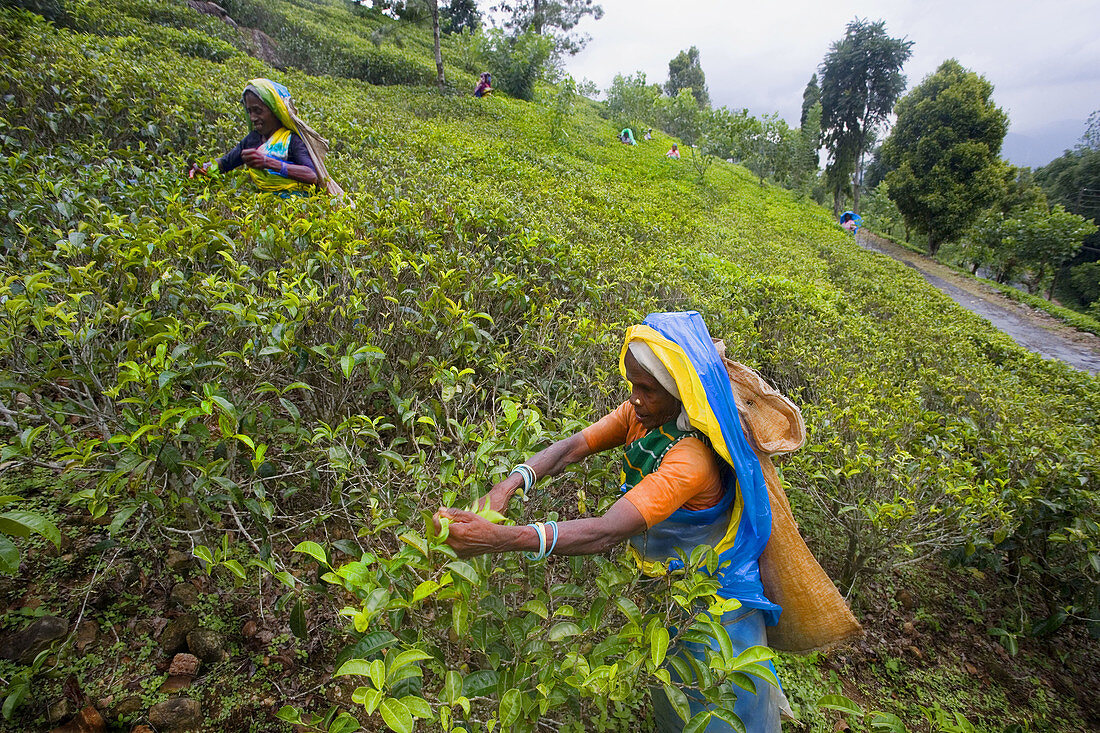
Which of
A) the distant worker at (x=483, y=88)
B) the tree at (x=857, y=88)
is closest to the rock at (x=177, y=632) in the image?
the distant worker at (x=483, y=88)

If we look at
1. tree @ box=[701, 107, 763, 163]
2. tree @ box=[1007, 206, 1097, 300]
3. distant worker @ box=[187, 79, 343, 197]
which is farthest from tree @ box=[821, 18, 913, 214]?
distant worker @ box=[187, 79, 343, 197]

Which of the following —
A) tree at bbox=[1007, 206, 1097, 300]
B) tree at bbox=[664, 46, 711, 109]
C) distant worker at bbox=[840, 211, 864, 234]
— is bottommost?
distant worker at bbox=[840, 211, 864, 234]

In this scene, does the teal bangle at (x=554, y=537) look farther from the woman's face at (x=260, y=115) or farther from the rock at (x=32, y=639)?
the woman's face at (x=260, y=115)

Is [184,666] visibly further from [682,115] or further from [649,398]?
[682,115]

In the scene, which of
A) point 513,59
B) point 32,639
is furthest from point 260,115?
point 513,59

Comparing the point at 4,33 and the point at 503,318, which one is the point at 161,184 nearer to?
the point at 503,318

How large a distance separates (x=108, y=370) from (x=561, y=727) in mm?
2035

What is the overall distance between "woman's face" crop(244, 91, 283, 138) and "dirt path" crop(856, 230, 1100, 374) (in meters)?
12.0

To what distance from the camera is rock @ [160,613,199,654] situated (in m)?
1.66

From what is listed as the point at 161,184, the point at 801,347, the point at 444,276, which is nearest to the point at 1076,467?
the point at 801,347

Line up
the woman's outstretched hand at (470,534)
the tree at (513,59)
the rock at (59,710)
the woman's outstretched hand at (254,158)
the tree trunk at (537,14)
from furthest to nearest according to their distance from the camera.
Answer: the tree trunk at (537,14)
the tree at (513,59)
the woman's outstretched hand at (254,158)
the rock at (59,710)
the woman's outstretched hand at (470,534)

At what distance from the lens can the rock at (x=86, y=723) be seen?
140 centimetres

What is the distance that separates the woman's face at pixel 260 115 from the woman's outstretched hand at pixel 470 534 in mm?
3876

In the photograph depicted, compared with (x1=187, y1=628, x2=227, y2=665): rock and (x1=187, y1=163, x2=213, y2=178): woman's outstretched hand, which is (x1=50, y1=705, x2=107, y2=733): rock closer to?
(x1=187, y1=628, x2=227, y2=665): rock
